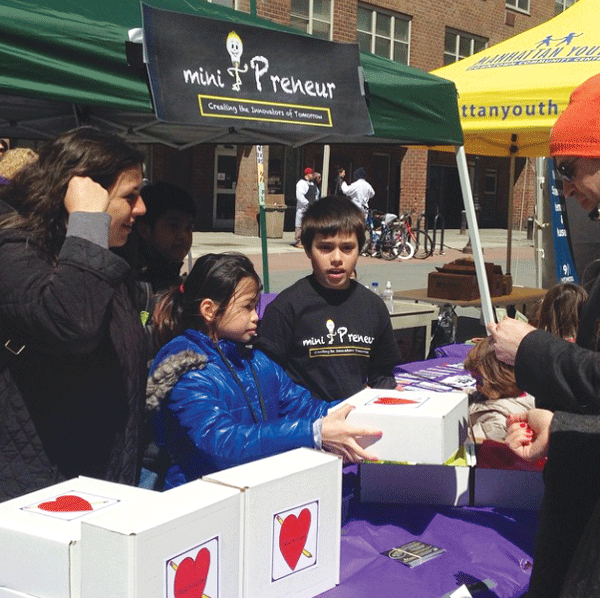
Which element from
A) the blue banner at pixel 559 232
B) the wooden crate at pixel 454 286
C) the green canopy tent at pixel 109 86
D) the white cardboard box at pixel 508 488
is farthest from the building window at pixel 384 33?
the white cardboard box at pixel 508 488

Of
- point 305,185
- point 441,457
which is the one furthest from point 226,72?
point 305,185

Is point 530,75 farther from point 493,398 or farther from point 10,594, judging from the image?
point 10,594

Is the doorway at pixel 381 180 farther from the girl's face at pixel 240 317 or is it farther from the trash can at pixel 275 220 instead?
the girl's face at pixel 240 317

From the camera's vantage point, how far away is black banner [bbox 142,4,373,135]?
2936mm

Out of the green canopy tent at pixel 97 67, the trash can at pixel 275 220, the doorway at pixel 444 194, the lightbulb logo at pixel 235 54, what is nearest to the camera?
the green canopy tent at pixel 97 67

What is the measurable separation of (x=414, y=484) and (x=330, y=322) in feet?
3.24

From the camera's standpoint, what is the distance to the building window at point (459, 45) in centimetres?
2498

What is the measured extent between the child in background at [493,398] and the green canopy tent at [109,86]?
1153mm

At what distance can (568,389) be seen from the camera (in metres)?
1.77

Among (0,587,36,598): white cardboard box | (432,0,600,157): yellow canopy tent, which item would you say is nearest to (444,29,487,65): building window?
(432,0,600,157): yellow canopy tent

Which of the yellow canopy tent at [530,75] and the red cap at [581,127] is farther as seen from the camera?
the yellow canopy tent at [530,75]

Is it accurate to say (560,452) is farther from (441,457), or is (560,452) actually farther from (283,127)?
(283,127)

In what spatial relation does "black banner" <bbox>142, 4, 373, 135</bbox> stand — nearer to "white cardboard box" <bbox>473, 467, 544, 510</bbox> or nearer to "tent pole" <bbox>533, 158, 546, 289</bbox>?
"white cardboard box" <bbox>473, 467, 544, 510</bbox>

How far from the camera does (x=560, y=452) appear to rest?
6.34 feet
